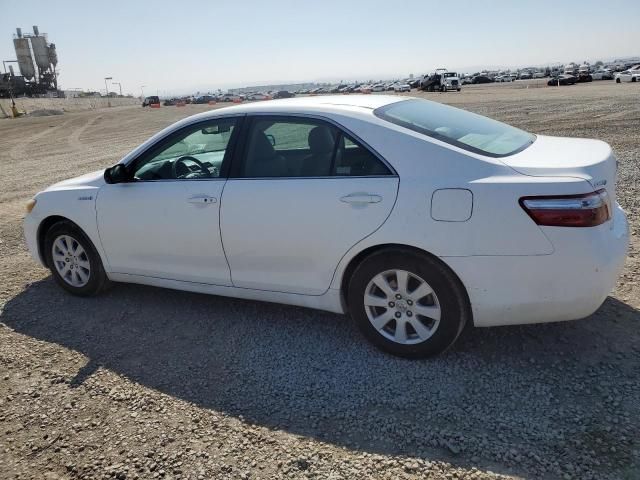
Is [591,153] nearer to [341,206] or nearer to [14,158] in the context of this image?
[341,206]

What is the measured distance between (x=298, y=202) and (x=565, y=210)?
5.24ft

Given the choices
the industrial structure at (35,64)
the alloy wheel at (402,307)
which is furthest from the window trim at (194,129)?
the industrial structure at (35,64)

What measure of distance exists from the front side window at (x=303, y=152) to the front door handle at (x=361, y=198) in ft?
0.52

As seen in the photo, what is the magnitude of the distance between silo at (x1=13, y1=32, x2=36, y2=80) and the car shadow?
337ft

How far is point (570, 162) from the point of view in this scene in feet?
9.53

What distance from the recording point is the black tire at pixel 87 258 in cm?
440

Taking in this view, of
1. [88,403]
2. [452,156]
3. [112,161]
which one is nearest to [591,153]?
[452,156]

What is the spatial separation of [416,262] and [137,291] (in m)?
2.91

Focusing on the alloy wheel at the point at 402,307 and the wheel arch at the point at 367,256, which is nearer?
the wheel arch at the point at 367,256

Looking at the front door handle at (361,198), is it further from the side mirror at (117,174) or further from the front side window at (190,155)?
the side mirror at (117,174)

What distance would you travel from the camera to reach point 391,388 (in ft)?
9.86

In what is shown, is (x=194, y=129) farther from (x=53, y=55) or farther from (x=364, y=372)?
(x=53, y=55)

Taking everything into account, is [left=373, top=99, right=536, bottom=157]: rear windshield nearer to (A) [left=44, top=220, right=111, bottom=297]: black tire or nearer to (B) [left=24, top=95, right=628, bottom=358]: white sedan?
(B) [left=24, top=95, right=628, bottom=358]: white sedan

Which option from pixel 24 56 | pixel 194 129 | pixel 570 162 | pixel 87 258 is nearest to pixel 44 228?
pixel 87 258
